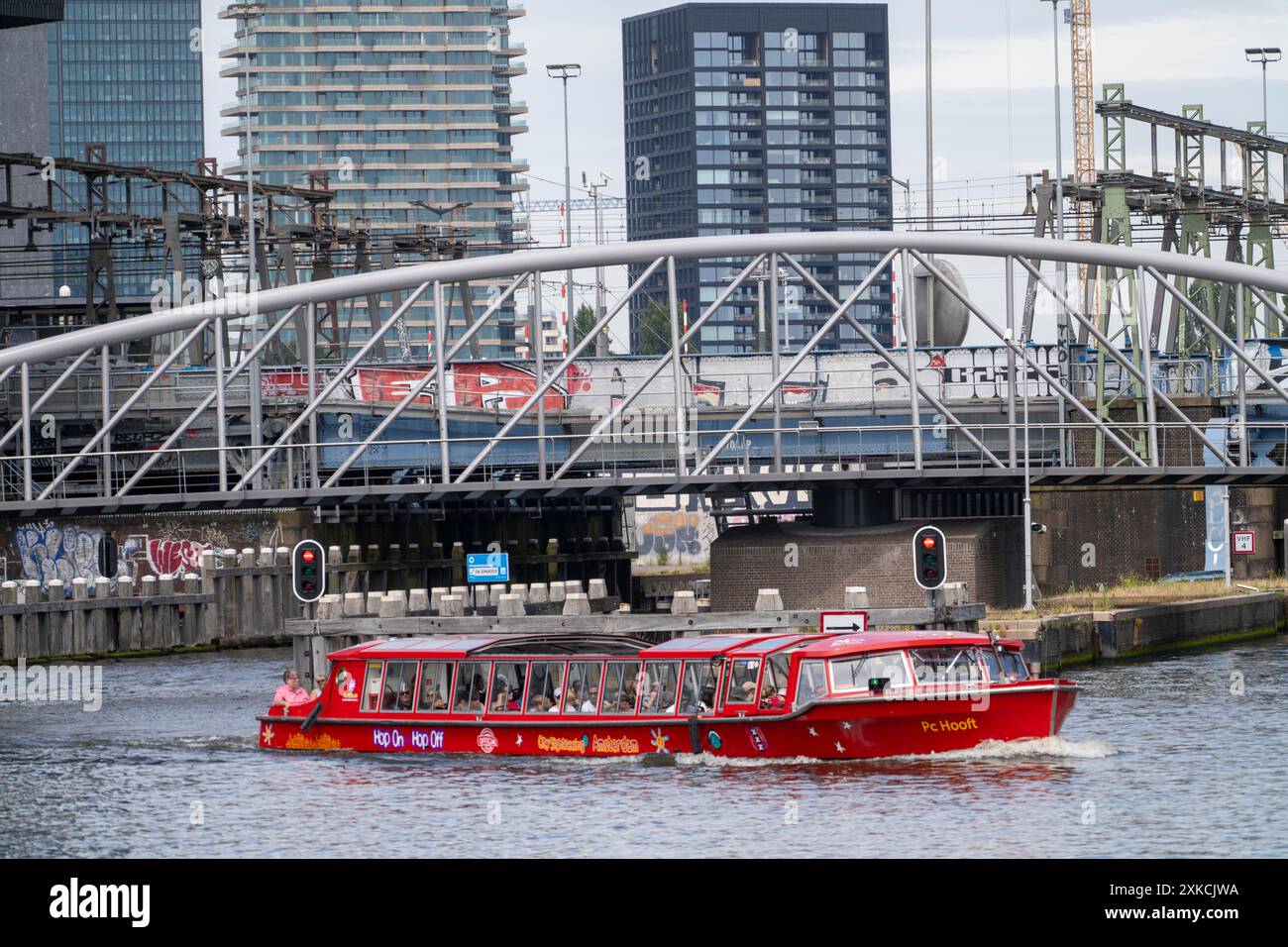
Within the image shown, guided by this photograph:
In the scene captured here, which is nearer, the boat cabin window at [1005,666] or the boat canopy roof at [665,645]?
the boat canopy roof at [665,645]

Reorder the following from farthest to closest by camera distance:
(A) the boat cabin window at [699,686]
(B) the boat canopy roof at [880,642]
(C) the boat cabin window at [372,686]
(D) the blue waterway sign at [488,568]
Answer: (D) the blue waterway sign at [488,568] → (C) the boat cabin window at [372,686] → (A) the boat cabin window at [699,686] → (B) the boat canopy roof at [880,642]

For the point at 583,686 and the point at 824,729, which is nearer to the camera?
the point at 824,729

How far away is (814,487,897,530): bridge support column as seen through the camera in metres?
69.3

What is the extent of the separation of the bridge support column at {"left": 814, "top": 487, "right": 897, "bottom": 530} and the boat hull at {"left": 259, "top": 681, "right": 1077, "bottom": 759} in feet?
87.3

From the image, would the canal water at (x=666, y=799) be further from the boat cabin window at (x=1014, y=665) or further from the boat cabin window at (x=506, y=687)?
the boat cabin window at (x=1014, y=665)

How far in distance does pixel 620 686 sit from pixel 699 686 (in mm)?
1872

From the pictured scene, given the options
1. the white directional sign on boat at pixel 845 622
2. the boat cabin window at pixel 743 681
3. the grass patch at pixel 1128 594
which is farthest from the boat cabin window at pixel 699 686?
the grass patch at pixel 1128 594

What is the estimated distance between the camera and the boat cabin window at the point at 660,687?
42.3 meters

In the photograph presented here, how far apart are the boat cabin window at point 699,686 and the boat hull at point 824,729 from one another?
0.26m

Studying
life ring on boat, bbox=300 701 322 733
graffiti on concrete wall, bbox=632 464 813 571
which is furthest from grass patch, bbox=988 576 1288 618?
graffiti on concrete wall, bbox=632 464 813 571

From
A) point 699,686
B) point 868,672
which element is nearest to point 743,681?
point 699,686

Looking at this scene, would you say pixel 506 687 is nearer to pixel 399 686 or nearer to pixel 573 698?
pixel 573 698

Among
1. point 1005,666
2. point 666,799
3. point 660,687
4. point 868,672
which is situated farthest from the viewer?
point 660,687

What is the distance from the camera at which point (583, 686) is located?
4372 centimetres
